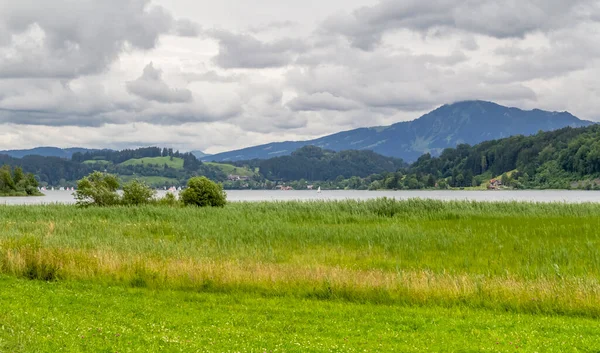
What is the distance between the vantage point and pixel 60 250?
25.5m

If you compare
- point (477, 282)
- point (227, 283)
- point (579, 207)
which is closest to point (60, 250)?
point (227, 283)

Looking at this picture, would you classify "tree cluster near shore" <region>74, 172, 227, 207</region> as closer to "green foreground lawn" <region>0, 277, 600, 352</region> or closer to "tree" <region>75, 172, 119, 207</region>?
"tree" <region>75, 172, 119, 207</region>

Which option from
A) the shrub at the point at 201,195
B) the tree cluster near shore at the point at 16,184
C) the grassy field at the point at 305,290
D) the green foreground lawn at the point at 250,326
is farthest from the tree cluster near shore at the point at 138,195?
the tree cluster near shore at the point at 16,184

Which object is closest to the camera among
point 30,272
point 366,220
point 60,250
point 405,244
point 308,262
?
point 30,272

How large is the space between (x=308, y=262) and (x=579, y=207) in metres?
33.5

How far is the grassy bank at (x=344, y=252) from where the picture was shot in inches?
769

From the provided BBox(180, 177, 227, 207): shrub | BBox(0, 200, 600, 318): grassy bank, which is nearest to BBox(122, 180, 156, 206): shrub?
BBox(180, 177, 227, 207): shrub

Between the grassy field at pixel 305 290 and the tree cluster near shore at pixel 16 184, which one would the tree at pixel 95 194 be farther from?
the tree cluster near shore at pixel 16 184

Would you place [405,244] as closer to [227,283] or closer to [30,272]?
[227,283]

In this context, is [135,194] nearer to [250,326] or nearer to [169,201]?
[169,201]

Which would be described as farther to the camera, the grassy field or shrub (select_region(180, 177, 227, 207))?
shrub (select_region(180, 177, 227, 207))

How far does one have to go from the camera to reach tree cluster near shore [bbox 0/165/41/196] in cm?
15575

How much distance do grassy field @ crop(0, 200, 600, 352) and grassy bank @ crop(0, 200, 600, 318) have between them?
0.31ft

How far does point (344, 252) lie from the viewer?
31.6 m
